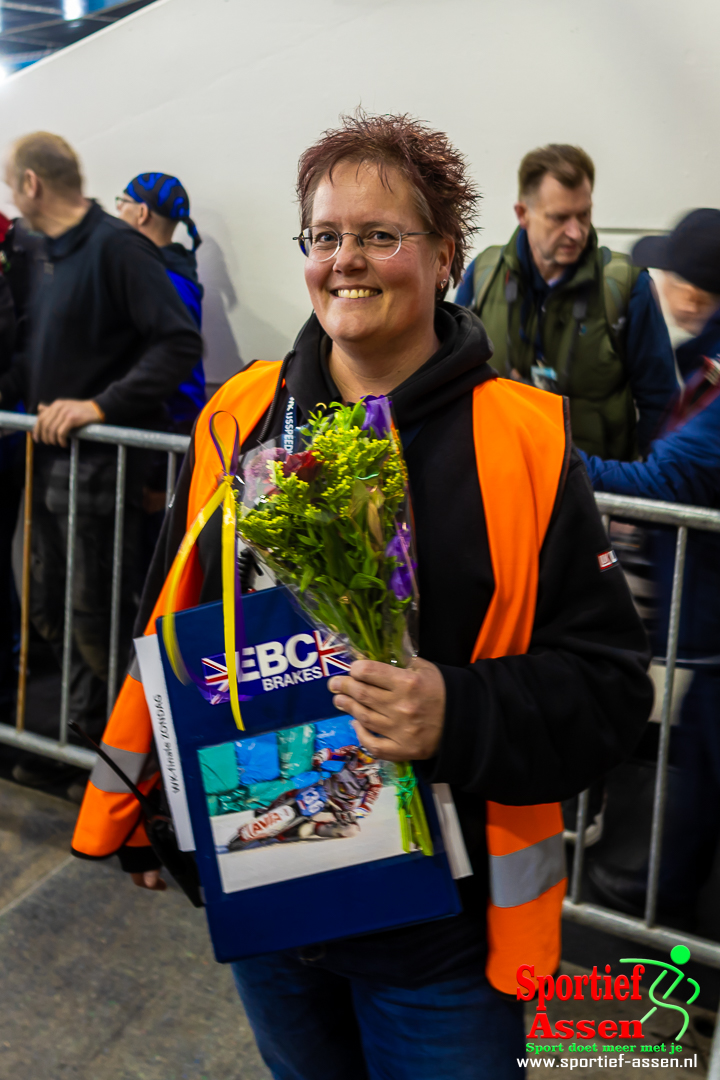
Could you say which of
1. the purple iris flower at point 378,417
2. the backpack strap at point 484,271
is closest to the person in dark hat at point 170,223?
the backpack strap at point 484,271

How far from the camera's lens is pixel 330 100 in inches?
140

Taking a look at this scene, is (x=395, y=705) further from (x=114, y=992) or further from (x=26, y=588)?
(x=26, y=588)

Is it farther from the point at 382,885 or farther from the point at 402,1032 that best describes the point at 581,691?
the point at 402,1032

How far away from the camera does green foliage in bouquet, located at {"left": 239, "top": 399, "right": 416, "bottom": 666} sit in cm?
104

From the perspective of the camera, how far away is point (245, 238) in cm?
389

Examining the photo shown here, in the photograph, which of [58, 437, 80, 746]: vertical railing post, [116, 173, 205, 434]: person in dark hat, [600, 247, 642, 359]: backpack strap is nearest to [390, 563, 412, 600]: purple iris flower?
[600, 247, 642, 359]: backpack strap

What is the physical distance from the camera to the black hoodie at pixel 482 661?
3.98 feet

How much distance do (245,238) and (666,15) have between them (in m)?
1.80

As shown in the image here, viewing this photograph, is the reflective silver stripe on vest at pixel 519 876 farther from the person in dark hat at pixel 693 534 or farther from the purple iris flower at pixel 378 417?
the person in dark hat at pixel 693 534

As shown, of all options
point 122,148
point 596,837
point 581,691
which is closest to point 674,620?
point 596,837

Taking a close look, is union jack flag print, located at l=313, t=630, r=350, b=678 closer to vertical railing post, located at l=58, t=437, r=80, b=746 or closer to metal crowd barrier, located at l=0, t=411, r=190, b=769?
metal crowd barrier, located at l=0, t=411, r=190, b=769

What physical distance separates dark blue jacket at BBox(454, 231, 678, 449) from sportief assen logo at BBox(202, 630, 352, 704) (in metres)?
2.10

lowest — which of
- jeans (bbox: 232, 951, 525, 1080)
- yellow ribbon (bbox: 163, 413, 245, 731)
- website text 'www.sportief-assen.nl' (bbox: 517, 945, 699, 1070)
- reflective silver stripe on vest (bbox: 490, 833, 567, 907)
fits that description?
website text 'www.sportief-assen.nl' (bbox: 517, 945, 699, 1070)

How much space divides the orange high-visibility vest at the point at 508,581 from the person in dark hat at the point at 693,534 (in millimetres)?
1381
